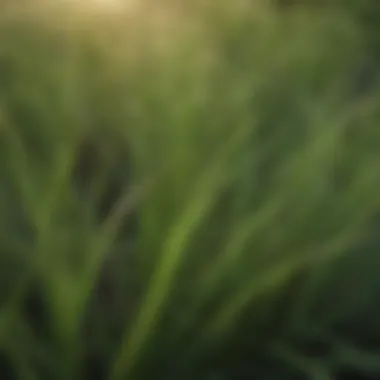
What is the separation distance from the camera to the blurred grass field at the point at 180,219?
1.55 feet

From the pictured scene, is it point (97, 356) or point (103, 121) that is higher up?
point (103, 121)

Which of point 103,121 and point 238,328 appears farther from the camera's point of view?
point 103,121

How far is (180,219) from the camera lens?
0.46 meters

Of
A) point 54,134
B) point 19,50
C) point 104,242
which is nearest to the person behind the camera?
point 104,242

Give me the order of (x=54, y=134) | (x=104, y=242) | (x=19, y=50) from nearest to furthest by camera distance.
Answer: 1. (x=104, y=242)
2. (x=54, y=134)
3. (x=19, y=50)

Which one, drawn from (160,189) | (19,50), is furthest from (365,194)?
(19,50)

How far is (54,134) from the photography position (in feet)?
1.88

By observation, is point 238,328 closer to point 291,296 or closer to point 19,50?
point 291,296

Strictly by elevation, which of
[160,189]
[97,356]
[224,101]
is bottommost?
[97,356]

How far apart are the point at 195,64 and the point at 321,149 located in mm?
134

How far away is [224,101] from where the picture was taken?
599mm

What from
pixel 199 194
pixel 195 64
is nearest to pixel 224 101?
pixel 195 64

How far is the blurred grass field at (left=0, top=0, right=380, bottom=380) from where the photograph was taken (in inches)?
18.6

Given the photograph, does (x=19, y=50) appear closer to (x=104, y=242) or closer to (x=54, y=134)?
(x=54, y=134)
